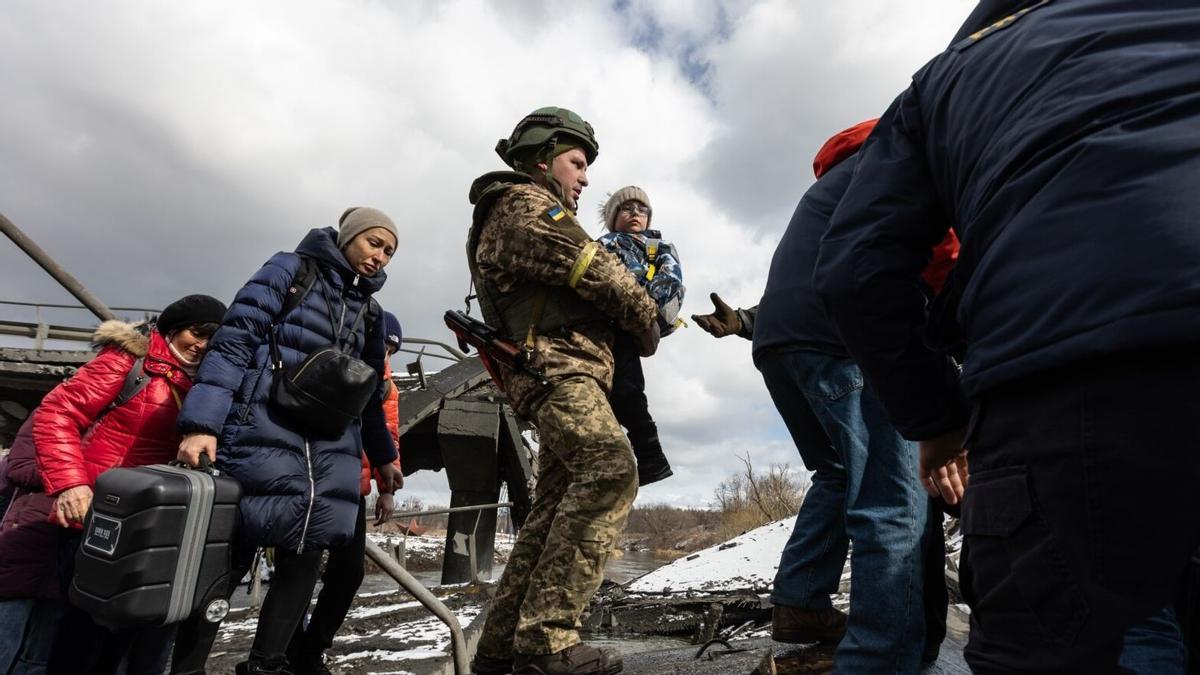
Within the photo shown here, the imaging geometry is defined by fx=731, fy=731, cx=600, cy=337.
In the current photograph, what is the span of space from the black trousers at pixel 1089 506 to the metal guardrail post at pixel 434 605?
2762 mm

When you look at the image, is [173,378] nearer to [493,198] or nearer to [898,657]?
[493,198]

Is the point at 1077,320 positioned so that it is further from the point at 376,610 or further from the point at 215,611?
the point at 376,610

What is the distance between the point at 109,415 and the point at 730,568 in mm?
3850

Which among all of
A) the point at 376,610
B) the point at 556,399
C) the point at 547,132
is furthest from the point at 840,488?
the point at 376,610

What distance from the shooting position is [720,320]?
306 cm

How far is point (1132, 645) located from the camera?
50.2 inches

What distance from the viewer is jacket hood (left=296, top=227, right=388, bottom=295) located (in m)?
3.01

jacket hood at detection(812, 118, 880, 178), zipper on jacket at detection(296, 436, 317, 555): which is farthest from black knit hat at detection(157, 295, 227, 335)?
jacket hood at detection(812, 118, 880, 178)

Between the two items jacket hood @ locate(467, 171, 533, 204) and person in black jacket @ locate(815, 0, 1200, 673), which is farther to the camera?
jacket hood @ locate(467, 171, 533, 204)

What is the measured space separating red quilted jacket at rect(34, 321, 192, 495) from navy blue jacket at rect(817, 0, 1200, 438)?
2.79 metres

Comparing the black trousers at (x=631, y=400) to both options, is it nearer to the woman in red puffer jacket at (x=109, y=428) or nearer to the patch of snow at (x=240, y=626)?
the woman in red puffer jacket at (x=109, y=428)

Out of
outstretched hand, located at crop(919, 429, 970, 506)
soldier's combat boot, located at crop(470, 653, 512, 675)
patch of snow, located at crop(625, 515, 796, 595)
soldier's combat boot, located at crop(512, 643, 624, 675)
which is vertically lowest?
soldier's combat boot, located at crop(470, 653, 512, 675)

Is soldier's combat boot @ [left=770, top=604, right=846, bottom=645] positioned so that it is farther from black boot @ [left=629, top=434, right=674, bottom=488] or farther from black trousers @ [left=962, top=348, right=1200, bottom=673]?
black trousers @ [left=962, top=348, right=1200, bottom=673]

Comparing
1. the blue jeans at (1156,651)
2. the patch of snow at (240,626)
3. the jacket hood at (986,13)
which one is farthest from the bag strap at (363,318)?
the patch of snow at (240,626)
